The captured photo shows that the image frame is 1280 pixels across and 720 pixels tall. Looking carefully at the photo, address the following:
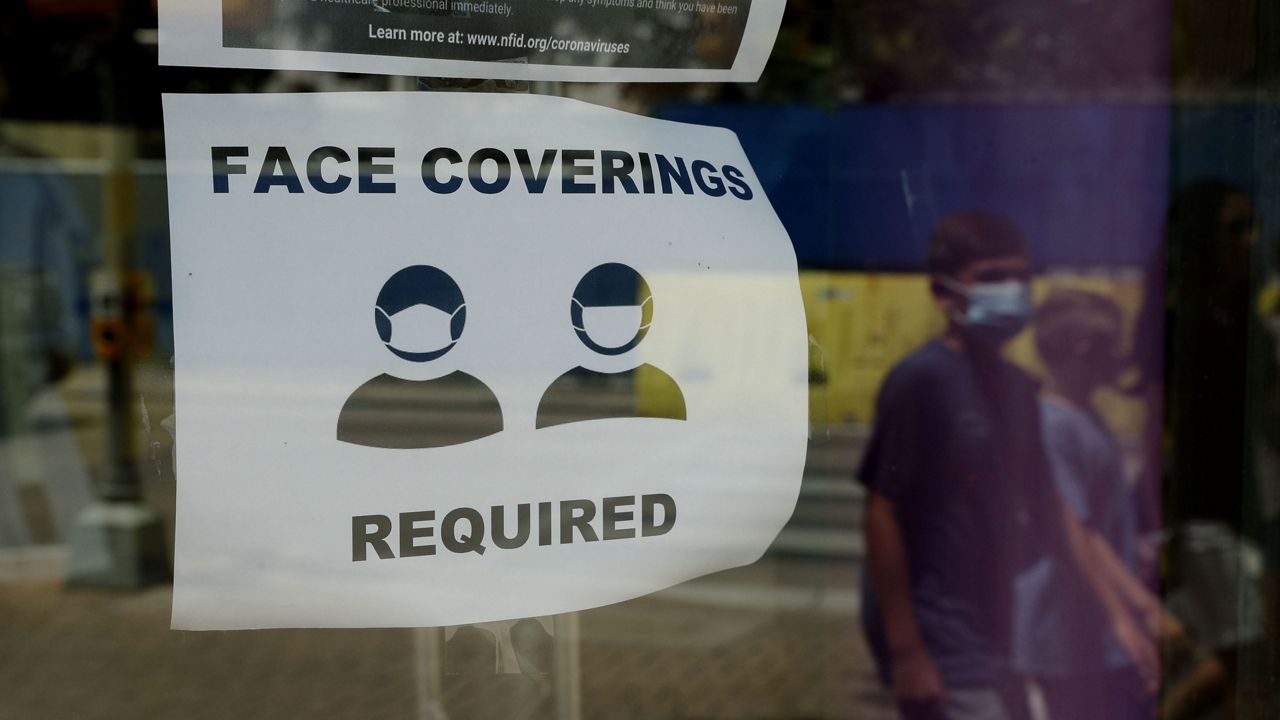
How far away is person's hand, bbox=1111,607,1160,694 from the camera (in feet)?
8.04

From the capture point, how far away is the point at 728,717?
3.55 m

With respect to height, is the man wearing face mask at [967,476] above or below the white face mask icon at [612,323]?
below

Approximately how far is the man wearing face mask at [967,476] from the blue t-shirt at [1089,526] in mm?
33

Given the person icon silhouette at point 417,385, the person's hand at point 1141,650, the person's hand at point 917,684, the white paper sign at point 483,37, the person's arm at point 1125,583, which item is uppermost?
the white paper sign at point 483,37

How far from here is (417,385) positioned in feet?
5.43

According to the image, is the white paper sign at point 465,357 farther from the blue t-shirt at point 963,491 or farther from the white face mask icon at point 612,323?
the blue t-shirt at point 963,491

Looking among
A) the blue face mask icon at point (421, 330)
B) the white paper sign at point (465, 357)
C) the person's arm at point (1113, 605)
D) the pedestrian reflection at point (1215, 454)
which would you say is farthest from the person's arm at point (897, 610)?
the blue face mask icon at point (421, 330)

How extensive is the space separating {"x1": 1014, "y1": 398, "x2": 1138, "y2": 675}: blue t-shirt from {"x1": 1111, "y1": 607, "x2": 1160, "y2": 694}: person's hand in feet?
0.07

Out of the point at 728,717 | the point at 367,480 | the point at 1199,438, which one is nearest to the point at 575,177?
the point at 367,480

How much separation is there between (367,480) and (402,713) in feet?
3.41

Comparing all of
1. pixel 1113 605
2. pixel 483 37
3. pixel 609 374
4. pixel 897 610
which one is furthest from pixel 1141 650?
pixel 483 37

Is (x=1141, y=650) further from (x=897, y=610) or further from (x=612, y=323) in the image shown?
(x=612, y=323)

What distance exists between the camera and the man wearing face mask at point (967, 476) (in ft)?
8.26

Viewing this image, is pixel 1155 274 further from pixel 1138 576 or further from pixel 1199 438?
pixel 1138 576
